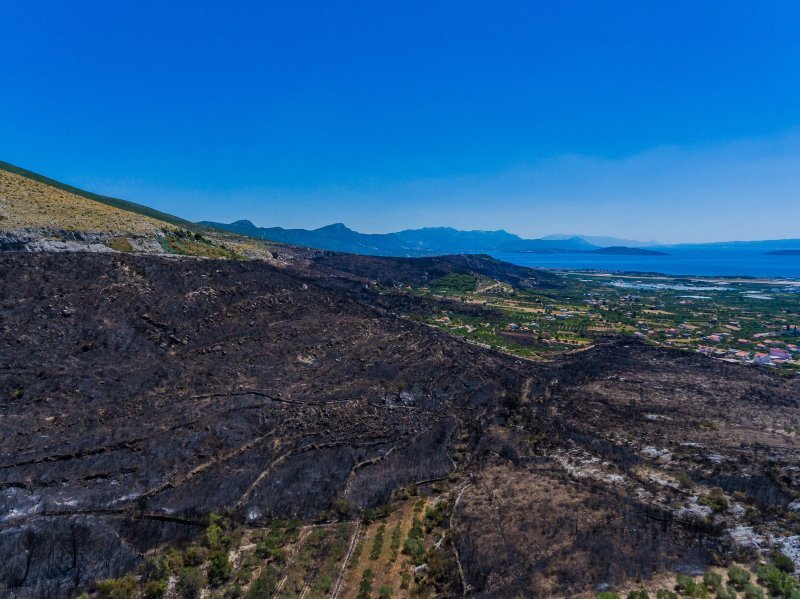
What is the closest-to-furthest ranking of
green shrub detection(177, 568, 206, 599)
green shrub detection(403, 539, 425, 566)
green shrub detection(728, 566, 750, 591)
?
1. green shrub detection(728, 566, 750, 591)
2. green shrub detection(177, 568, 206, 599)
3. green shrub detection(403, 539, 425, 566)

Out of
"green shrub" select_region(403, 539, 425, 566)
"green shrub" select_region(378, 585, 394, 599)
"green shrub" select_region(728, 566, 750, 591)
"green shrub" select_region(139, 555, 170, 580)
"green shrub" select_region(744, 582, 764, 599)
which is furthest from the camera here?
"green shrub" select_region(403, 539, 425, 566)

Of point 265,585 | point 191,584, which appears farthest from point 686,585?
point 191,584

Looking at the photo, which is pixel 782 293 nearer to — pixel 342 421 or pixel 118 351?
pixel 342 421

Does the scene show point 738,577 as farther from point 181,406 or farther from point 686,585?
point 181,406

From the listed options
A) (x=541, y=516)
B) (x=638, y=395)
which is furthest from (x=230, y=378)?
(x=638, y=395)

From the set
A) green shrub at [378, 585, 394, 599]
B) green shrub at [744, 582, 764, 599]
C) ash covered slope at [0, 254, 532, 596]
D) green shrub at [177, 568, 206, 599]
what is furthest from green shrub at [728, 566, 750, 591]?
green shrub at [177, 568, 206, 599]

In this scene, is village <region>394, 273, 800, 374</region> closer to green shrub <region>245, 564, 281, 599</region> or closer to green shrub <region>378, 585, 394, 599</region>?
green shrub <region>378, 585, 394, 599</region>

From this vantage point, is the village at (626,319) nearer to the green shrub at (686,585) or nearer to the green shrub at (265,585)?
the green shrub at (686,585)
